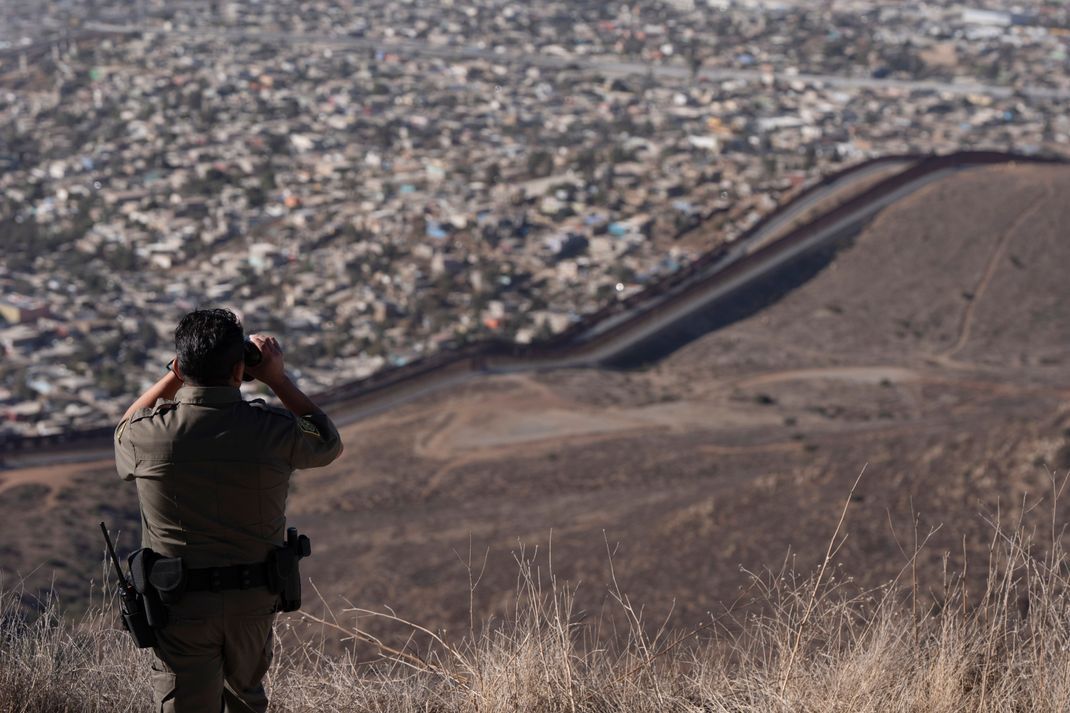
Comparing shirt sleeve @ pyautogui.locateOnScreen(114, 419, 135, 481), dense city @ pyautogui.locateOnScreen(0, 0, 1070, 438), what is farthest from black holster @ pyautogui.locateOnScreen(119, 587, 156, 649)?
dense city @ pyautogui.locateOnScreen(0, 0, 1070, 438)

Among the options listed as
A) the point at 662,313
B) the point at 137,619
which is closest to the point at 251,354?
the point at 137,619

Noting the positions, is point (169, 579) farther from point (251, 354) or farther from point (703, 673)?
point (703, 673)

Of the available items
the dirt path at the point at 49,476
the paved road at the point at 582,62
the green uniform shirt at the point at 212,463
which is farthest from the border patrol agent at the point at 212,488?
the paved road at the point at 582,62

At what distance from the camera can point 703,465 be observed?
56.5ft

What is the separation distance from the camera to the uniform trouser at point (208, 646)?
289 cm

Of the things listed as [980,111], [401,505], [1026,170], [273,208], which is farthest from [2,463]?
[980,111]

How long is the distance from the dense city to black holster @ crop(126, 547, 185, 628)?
1963 centimetres

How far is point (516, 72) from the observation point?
193 ft

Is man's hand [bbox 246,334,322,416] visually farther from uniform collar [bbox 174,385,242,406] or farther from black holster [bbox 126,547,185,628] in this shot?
black holster [bbox 126,547,185,628]

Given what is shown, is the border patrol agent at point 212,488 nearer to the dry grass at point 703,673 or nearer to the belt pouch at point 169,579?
the belt pouch at point 169,579

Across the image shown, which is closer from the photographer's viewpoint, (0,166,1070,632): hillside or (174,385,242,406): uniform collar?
(174,385,242,406): uniform collar

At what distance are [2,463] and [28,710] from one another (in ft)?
46.8

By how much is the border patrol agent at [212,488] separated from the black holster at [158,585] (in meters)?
0.02

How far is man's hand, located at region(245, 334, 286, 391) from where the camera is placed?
9.73ft
